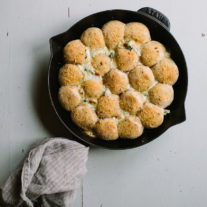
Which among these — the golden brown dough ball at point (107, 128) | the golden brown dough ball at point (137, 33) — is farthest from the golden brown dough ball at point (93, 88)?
the golden brown dough ball at point (137, 33)

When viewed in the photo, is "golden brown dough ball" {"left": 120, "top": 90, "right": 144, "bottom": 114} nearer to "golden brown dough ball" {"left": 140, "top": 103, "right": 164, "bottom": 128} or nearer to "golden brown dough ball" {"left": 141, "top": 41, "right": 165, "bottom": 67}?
"golden brown dough ball" {"left": 140, "top": 103, "right": 164, "bottom": 128}

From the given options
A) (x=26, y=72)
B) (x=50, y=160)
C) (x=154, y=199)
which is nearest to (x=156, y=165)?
(x=154, y=199)

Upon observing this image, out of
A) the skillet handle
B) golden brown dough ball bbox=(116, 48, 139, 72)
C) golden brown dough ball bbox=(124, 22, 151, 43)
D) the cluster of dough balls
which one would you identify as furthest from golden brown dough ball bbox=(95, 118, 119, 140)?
the skillet handle

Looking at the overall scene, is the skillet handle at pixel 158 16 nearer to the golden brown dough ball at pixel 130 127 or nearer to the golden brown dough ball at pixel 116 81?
the golden brown dough ball at pixel 116 81

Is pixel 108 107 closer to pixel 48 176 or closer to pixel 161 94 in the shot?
pixel 161 94

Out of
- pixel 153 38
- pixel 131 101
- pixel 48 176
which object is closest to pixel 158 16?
pixel 153 38

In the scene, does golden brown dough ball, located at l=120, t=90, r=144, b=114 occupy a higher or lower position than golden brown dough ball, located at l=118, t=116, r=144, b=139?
higher

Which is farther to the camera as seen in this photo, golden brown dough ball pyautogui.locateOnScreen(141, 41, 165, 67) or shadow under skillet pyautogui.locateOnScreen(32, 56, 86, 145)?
shadow under skillet pyautogui.locateOnScreen(32, 56, 86, 145)
